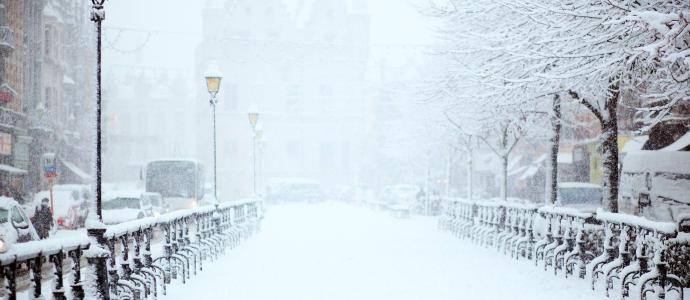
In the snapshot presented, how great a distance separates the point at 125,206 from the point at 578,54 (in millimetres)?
20696

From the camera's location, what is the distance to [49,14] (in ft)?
154

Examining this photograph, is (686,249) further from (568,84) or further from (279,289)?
(279,289)

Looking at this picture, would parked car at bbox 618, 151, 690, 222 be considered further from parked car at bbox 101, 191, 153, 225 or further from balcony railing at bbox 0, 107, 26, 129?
balcony railing at bbox 0, 107, 26, 129

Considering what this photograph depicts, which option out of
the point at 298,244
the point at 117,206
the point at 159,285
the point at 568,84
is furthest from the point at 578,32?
the point at 117,206

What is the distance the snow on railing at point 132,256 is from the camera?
693 cm

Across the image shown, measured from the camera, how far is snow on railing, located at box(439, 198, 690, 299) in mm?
9875

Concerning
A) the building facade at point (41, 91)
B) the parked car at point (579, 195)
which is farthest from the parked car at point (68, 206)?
Result: the parked car at point (579, 195)

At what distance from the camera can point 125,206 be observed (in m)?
28.7

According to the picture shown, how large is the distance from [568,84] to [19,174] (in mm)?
32682

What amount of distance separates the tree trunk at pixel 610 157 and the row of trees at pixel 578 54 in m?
0.02

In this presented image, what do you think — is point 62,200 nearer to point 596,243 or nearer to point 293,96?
point 596,243

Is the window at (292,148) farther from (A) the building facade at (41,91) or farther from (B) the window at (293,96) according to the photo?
(A) the building facade at (41,91)

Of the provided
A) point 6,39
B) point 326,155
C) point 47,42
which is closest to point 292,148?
point 326,155

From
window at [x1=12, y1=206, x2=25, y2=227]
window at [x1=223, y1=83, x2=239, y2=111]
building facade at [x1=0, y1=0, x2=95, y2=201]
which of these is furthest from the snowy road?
window at [x1=223, y1=83, x2=239, y2=111]
